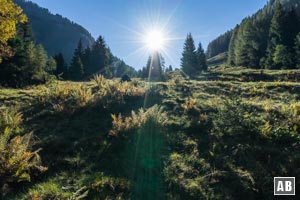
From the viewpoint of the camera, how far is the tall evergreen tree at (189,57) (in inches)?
2021

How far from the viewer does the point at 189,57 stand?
52.8 metres

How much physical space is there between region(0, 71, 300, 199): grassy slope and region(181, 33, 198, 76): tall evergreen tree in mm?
38597

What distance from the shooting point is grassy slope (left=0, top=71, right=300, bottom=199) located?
657cm

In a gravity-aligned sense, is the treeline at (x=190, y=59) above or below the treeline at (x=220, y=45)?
below

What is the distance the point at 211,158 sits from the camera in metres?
8.06

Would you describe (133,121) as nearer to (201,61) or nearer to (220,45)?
(201,61)

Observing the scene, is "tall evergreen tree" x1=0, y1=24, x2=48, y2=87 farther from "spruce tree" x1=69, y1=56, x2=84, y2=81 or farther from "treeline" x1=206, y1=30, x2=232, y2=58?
"treeline" x1=206, y1=30, x2=232, y2=58

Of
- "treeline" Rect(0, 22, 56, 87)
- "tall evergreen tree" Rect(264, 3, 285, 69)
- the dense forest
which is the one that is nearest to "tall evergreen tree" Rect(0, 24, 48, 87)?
"treeline" Rect(0, 22, 56, 87)

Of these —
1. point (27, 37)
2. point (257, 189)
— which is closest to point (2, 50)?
point (257, 189)

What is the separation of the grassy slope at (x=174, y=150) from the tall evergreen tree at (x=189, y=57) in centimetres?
3860

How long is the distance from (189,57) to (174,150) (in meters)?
45.7

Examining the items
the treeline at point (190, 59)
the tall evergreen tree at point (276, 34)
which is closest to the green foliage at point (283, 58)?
the tall evergreen tree at point (276, 34)

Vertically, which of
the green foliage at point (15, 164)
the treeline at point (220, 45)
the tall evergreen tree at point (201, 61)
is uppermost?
the treeline at point (220, 45)

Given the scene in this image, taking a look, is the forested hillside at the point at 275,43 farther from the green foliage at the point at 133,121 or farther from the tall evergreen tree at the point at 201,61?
the green foliage at the point at 133,121
